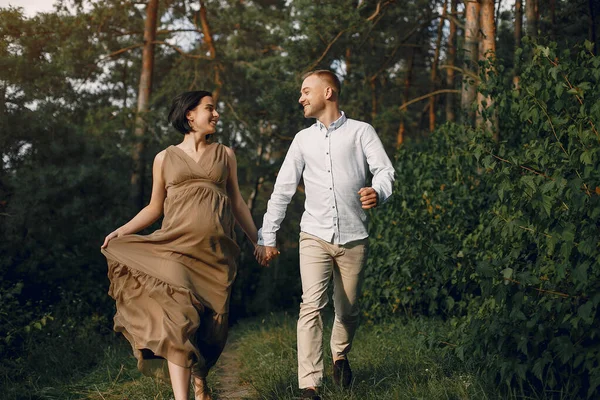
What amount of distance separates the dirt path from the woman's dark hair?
2.14 meters

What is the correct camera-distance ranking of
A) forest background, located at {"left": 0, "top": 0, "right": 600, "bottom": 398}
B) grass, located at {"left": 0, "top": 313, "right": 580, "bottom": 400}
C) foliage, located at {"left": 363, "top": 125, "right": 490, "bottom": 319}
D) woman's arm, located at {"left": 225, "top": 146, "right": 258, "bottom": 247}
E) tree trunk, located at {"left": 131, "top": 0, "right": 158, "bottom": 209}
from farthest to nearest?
1. tree trunk, located at {"left": 131, "top": 0, "right": 158, "bottom": 209}
2. foliage, located at {"left": 363, "top": 125, "right": 490, "bottom": 319}
3. woman's arm, located at {"left": 225, "top": 146, "right": 258, "bottom": 247}
4. grass, located at {"left": 0, "top": 313, "right": 580, "bottom": 400}
5. forest background, located at {"left": 0, "top": 0, "right": 600, "bottom": 398}

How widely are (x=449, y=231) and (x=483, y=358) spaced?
309cm

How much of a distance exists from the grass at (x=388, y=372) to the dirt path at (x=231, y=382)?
0.09m

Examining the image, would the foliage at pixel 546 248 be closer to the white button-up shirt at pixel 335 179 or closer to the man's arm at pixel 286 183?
the white button-up shirt at pixel 335 179

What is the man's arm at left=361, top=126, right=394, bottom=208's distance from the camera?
523 centimetres

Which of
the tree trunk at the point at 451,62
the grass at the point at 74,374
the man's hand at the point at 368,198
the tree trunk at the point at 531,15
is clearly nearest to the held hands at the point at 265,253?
the man's hand at the point at 368,198

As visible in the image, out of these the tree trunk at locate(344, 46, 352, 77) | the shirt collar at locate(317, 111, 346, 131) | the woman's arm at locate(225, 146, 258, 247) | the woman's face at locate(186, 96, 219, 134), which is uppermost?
the tree trunk at locate(344, 46, 352, 77)

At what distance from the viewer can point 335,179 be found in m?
5.53

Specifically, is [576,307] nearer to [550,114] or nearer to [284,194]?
[550,114]

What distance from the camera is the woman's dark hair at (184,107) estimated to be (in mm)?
5520

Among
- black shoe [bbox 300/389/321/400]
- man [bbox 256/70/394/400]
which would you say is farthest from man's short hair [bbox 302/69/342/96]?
black shoe [bbox 300/389/321/400]

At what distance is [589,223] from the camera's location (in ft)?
14.3

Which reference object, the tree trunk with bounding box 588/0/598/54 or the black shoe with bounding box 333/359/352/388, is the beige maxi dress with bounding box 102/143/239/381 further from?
the tree trunk with bounding box 588/0/598/54

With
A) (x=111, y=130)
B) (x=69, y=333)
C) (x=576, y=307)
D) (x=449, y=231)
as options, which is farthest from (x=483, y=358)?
(x=111, y=130)
